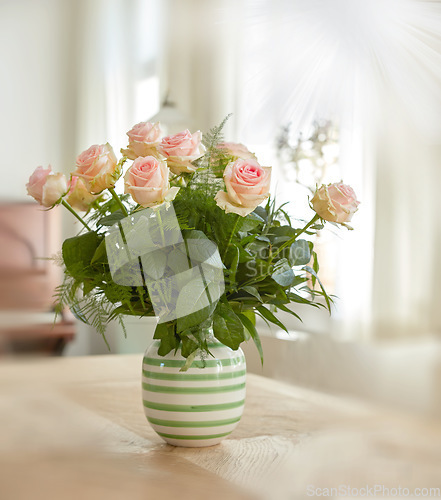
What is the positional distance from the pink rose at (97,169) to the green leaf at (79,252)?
7 centimetres

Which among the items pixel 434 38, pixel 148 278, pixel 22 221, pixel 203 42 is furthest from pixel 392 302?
pixel 203 42

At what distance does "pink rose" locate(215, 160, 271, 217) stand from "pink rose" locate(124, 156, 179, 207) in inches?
2.5

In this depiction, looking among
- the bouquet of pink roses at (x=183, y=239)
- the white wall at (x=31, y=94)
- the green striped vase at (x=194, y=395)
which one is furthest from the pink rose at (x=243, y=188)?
the white wall at (x=31, y=94)

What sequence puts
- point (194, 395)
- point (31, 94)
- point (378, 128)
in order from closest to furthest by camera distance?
point (194, 395), point (378, 128), point (31, 94)

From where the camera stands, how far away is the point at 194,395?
0.84 meters

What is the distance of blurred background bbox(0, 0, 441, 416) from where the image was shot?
4.16 ft

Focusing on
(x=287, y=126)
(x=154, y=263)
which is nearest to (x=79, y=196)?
(x=154, y=263)

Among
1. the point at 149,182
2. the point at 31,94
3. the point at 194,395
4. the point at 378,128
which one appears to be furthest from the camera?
the point at 31,94

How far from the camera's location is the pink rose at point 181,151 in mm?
793

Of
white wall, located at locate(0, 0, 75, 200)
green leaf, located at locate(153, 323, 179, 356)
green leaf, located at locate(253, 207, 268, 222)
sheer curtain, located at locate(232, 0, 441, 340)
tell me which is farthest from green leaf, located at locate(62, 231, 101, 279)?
white wall, located at locate(0, 0, 75, 200)

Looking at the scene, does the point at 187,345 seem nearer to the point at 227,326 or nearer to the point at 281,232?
the point at 227,326

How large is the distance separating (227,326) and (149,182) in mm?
224

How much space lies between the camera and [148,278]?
796 mm

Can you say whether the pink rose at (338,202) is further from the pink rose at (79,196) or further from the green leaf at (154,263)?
the pink rose at (79,196)
